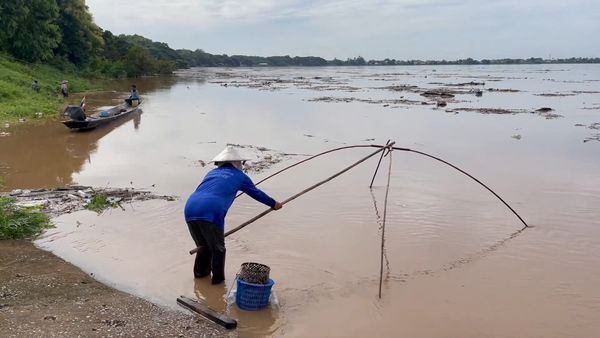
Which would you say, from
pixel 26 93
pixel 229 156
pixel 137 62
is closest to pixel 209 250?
pixel 229 156

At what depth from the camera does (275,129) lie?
18031 mm

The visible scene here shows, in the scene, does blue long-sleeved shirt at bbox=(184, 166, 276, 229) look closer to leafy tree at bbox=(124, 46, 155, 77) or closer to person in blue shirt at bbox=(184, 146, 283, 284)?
person in blue shirt at bbox=(184, 146, 283, 284)

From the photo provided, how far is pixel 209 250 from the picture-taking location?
5434 mm

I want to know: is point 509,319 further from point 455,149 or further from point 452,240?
point 455,149

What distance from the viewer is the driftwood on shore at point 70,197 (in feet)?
26.0

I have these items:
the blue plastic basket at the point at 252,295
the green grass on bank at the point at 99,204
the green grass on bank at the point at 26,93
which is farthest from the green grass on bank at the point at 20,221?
the green grass on bank at the point at 26,93

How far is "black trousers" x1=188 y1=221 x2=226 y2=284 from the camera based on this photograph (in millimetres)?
5051

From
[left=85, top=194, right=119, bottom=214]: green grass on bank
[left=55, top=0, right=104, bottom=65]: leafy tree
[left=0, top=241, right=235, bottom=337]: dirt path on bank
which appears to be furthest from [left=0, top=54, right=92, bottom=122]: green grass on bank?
[left=0, top=241, right=235, bottom=337]: dirt path on bank

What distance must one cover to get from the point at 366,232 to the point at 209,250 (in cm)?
293

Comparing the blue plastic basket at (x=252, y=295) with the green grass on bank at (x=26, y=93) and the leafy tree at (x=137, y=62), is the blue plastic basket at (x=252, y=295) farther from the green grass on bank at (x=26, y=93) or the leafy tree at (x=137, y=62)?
the leafy tree at (x=137, y=62)

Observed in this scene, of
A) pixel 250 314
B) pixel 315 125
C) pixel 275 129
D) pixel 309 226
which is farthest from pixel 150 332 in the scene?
pixel 315 125

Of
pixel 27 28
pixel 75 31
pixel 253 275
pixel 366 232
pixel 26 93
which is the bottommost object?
pixel 366 232

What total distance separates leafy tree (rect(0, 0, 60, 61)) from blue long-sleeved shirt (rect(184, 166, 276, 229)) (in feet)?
110

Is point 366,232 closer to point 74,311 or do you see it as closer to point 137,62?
point 74,311
